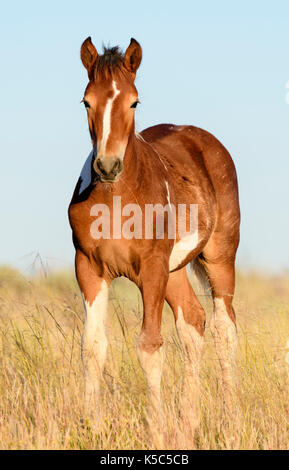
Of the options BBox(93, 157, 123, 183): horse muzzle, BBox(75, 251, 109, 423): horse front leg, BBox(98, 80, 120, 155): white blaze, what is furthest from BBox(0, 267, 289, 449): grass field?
BBox(98, 80, 120, 155): white blaze

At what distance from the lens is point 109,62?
5652 millimetres

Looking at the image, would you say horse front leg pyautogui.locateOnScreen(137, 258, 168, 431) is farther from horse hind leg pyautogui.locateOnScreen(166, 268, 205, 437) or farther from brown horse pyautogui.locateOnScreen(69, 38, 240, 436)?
horse hind leg pyautogui.locateOnScreen(166, 268, 205, 437)

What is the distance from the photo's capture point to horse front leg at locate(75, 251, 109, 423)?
19.4 feet

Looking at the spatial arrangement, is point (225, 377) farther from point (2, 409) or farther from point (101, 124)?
point (101, 124)

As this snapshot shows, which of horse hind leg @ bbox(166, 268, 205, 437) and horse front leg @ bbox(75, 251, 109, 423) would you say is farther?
horse hind leg @ bbox(166, 268, 205, 437)

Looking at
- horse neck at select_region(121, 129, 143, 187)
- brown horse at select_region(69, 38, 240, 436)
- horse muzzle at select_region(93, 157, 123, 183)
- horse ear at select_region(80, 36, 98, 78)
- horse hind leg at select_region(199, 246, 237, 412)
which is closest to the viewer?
horse muzzle at select_region(93, 157, 123, 183)

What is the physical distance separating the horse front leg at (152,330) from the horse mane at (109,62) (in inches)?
60.4

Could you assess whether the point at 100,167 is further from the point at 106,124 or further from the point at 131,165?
the point at 131,165

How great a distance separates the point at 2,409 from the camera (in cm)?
571

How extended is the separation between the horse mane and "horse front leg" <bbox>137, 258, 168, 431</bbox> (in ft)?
5.04

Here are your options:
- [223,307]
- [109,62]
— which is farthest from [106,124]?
[223,307]

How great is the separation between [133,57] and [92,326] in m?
2.17
